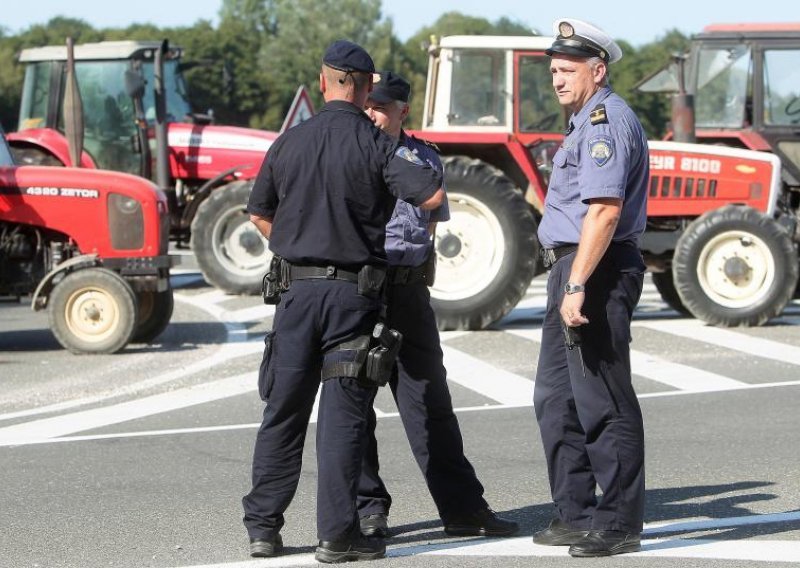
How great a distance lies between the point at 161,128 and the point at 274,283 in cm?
1275

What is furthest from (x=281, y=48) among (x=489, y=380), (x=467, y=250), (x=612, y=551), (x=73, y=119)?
(x=612, y=551)

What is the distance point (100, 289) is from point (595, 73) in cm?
701

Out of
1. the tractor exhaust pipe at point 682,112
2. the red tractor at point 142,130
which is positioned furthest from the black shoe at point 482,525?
the red tractor at point 142,130

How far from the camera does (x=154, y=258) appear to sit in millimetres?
12539

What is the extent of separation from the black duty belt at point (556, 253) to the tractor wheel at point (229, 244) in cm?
1120

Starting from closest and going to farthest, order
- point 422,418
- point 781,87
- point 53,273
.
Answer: point 422,418, point 53,273, point 781,87

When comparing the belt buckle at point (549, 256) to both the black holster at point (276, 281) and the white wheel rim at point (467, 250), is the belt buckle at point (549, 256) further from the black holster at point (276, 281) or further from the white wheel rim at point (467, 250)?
the white wheel rim at point (467, 250)

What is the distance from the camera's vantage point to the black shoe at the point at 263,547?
5.88m

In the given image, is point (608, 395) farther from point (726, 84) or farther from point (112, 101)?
point (112, 101)

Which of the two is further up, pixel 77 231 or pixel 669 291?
pixel 77 231

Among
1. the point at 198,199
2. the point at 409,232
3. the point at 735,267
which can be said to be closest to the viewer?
the point at 409,232

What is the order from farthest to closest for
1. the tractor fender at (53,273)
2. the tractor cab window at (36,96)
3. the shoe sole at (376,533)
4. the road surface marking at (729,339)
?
the tractor cab window at (36,96), the tractor fender at (53,273), the road surface marking at (729,339), the shoe sole at (376,533)

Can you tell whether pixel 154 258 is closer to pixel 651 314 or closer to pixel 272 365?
pixel 651 314

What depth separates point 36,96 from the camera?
19438 mm
